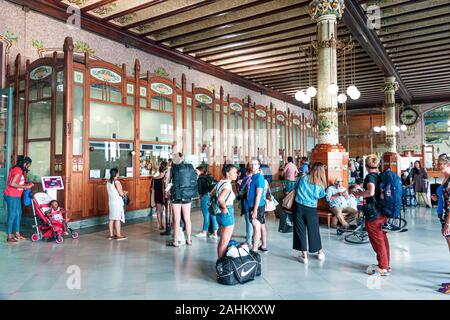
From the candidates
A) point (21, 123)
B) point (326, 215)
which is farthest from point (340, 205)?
point (21, 123)

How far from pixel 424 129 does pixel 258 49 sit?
12.9 m

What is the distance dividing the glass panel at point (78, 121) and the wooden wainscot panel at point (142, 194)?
178 cm

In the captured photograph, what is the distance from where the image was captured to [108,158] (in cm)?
752

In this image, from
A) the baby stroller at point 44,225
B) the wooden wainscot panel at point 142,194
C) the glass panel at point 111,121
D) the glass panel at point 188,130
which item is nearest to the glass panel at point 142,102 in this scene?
the glass panel at point 111,121

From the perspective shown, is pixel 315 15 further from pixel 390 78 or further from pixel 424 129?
pixel 424 129

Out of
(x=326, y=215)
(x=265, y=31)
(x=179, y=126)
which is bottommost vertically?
(x=326, y=215)

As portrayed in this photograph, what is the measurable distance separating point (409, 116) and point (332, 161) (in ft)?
47.3

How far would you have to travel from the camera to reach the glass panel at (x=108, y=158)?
7164 mm

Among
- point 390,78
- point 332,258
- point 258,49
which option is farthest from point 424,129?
point 332,258

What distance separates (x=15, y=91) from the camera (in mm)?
7215

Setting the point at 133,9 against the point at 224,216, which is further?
the point at 133,9

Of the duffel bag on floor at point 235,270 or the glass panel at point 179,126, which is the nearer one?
the duffel bag on floor at point 235,270

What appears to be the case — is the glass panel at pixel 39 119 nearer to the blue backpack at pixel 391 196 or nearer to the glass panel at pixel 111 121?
the glass panel at pixel 111 121

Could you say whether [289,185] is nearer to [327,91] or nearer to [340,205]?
[340,205]
